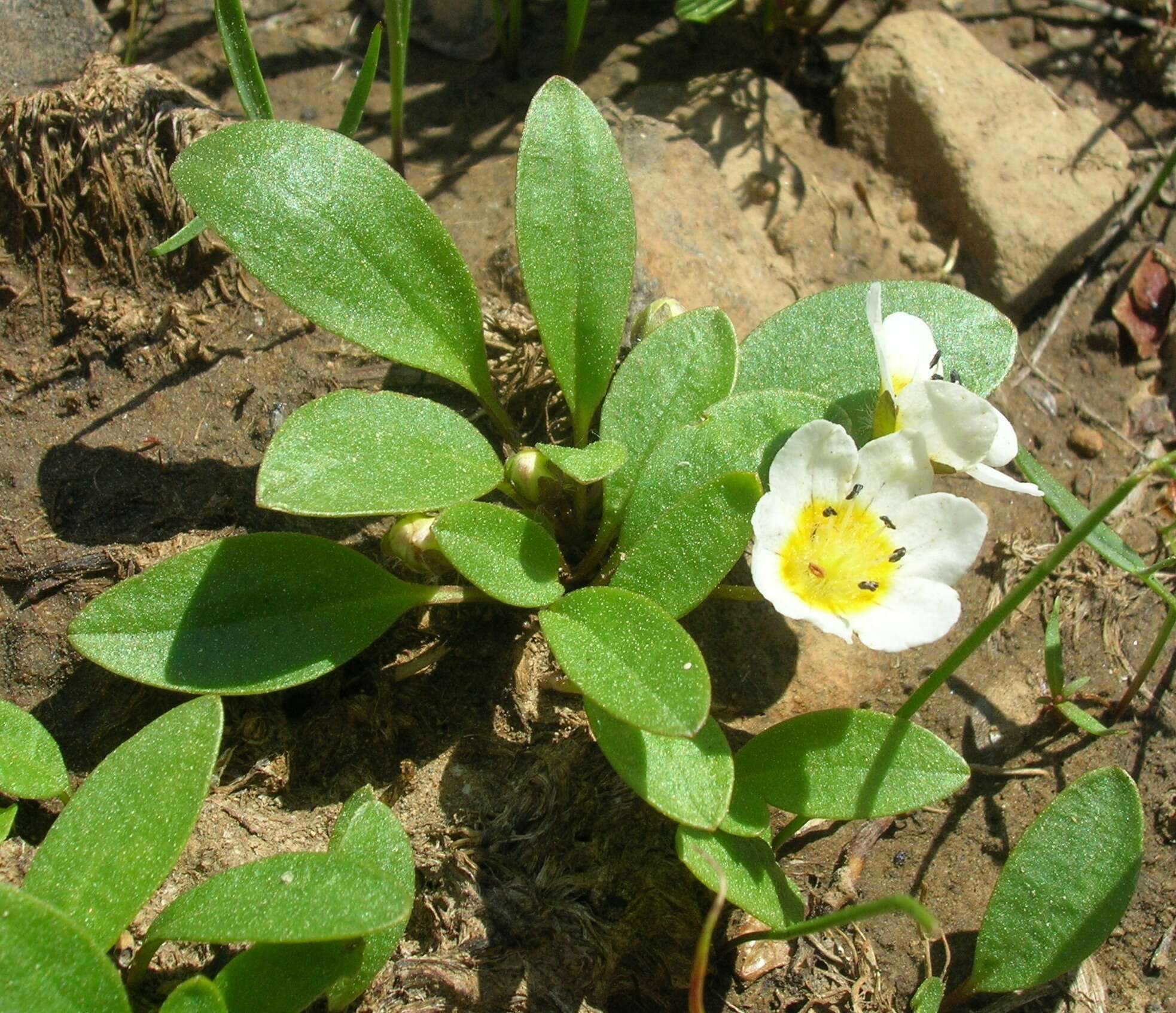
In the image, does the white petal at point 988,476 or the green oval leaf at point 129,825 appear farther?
the white petal at point 988,476

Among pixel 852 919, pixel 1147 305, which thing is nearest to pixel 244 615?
pixel 852 919

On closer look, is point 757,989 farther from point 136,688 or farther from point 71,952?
point 136,688

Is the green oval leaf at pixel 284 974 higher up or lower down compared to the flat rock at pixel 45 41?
lower down

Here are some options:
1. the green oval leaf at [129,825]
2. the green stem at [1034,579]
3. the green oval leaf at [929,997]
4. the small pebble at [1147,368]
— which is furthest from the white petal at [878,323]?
the small pebble at [1147,368]

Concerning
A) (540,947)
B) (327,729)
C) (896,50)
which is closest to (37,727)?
(327,729)

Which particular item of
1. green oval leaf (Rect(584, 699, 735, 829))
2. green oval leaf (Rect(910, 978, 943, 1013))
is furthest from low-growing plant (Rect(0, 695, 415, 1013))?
green oval leaf (Rect(910, 978, 943, 1013))

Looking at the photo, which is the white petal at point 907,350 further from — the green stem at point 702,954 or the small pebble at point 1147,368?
the small pebble at point 1147,368
